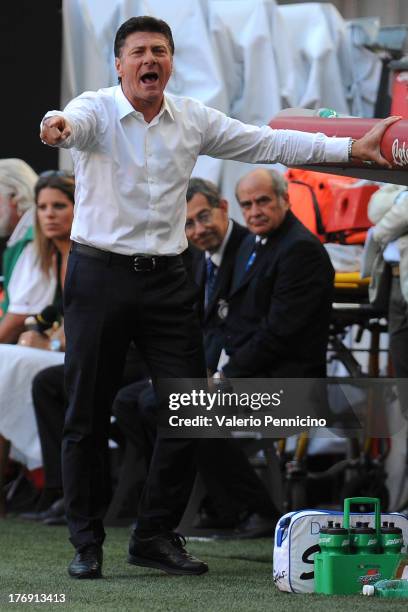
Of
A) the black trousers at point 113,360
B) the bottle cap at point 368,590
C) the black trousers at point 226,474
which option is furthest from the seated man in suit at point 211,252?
the bottle cap at point 368,590

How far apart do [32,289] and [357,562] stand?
10.4 ft

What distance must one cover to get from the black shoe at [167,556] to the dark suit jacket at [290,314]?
4.45 feet

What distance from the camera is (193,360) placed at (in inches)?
177

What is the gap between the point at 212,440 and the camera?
5777 mm

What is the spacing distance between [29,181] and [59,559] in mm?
2726

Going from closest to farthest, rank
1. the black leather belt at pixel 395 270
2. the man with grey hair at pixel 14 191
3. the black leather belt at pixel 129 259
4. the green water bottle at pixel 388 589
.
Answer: the green water bottle at pixel 388 589 < the black leather belt at pixel 129 259 < the black leather belt at pixel 395 270 < the man with grey hair at pixel 14 191

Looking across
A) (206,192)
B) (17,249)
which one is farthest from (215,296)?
(17,249)

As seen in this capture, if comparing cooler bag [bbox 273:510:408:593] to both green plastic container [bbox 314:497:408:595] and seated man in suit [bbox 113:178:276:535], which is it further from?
seated man in suit [bbox 113:178:276:535]

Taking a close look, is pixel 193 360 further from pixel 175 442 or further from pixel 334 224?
pixel 334 224

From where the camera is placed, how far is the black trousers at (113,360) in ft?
14.3

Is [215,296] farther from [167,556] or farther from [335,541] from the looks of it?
[335,541]

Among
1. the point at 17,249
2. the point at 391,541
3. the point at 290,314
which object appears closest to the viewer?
the point at 391,541

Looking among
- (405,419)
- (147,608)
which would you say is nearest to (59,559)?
(147,608)

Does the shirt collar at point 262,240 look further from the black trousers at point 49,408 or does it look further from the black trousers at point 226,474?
the black trousers at point 49,408
